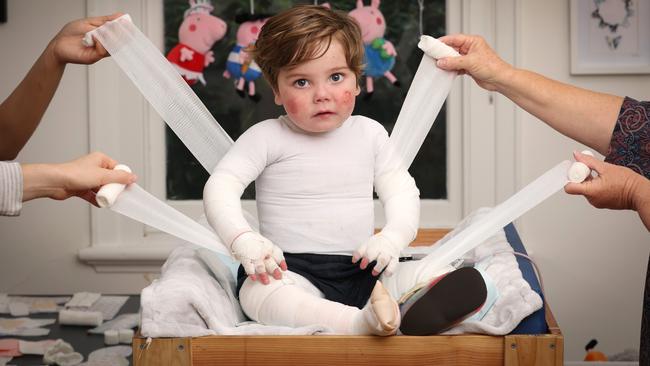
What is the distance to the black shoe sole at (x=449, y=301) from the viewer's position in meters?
1.18

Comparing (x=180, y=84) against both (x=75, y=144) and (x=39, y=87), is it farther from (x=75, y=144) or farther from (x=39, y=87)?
(x=75, y=144)

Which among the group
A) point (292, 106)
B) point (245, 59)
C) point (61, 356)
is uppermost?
point (245, 59)

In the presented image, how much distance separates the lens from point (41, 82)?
173cm

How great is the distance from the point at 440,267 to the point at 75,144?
1.61 m

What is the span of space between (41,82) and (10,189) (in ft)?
1.58

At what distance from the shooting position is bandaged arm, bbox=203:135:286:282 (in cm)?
132

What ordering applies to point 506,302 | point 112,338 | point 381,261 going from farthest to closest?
1. point 112,338
2. point 381,261
3. point 506,302

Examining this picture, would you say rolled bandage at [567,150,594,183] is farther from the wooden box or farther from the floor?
the floor

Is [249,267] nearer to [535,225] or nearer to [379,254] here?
[379,254]

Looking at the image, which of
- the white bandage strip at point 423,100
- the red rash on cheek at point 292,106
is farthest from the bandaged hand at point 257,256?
the white bandage strip at point 423,100

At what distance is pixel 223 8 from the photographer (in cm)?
268

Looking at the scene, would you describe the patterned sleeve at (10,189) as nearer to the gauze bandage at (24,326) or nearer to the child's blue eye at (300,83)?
the child's blue eye at (300,83)

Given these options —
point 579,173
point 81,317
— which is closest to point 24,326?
Result: point 81,317

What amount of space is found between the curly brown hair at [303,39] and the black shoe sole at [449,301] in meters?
0.45
